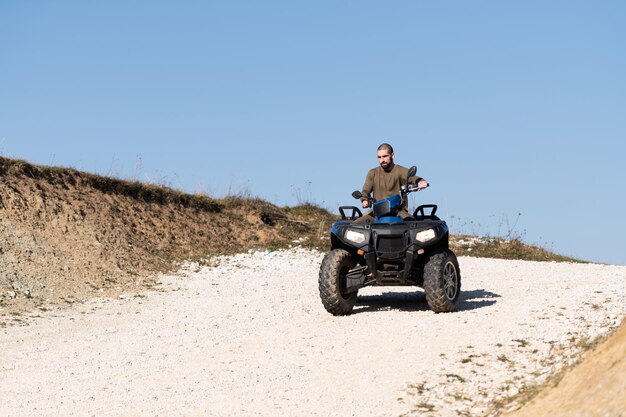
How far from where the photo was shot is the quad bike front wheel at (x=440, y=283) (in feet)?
40.2

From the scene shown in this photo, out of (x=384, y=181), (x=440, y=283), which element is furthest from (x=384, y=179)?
(x=440, y=283)

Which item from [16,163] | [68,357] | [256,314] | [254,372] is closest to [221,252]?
[16,163]

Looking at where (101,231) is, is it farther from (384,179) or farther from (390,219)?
(390,219)

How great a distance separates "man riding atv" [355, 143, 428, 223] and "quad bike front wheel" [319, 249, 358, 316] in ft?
2.32

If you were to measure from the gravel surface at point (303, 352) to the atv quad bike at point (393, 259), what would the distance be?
43 centimetres

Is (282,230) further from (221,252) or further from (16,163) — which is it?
(16,163)

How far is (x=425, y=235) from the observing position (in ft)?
41.0

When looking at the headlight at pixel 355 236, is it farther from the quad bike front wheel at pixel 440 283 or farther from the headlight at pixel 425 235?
the quad bike front wheel at pixel 440 283

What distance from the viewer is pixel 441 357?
9.91 metres

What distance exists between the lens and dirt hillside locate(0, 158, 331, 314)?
1858 cm

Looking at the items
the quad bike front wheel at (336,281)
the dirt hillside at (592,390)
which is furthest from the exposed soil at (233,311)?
the quad bike front wheel at (336,281)

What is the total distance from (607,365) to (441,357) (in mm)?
2985

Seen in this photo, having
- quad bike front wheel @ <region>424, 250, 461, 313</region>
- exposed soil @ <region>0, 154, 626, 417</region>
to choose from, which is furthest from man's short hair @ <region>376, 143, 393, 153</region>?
exposed soil @ <region>0, 154, 626, 417</region>

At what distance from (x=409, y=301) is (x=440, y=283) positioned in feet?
8.45
